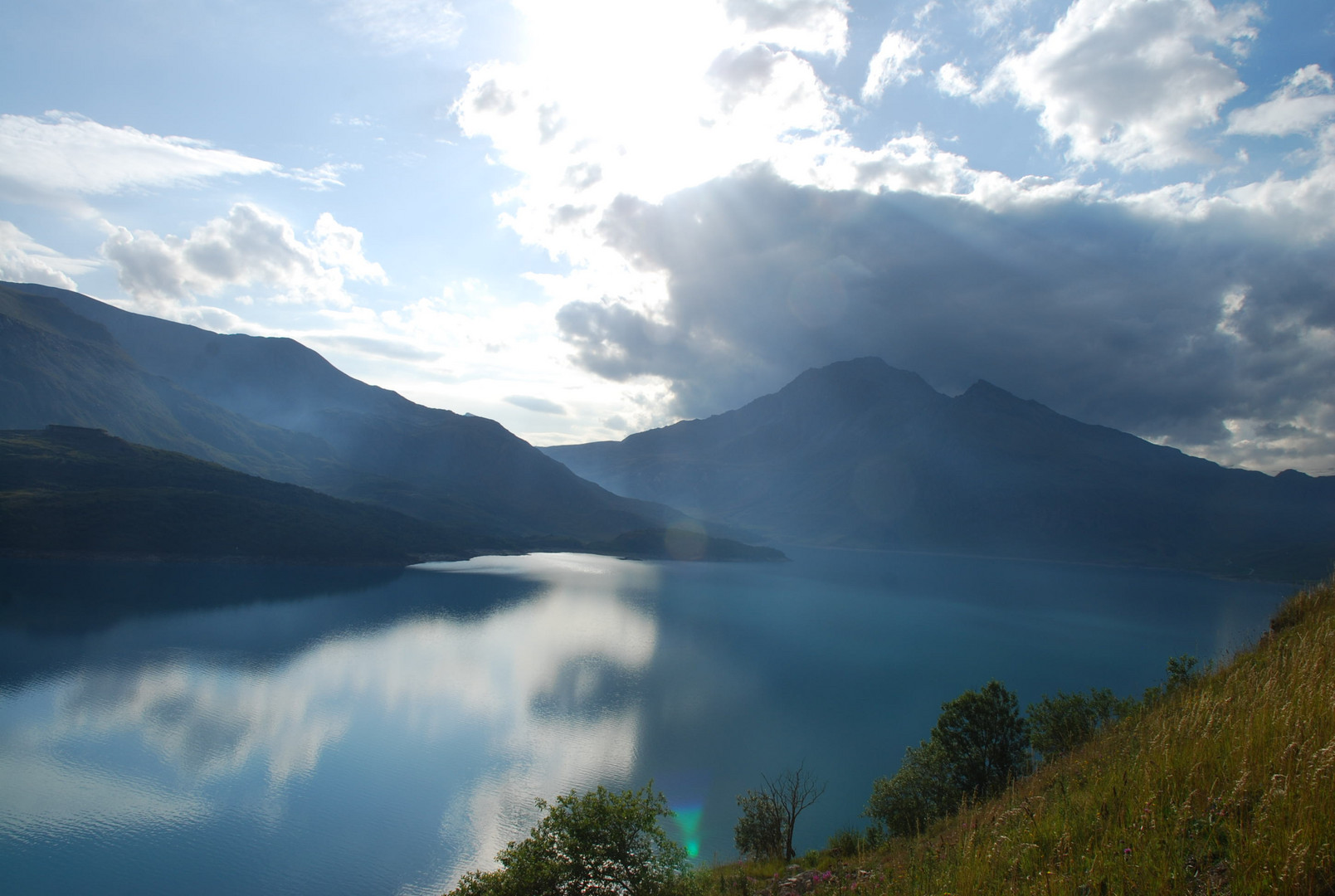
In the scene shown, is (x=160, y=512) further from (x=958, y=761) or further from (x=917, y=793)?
(x=958, y=761)

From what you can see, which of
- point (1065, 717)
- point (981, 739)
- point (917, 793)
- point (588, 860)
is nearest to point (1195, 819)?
point (588, 860)

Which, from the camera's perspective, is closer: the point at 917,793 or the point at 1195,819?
the point at 1195,819

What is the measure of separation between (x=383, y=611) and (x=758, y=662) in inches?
2515

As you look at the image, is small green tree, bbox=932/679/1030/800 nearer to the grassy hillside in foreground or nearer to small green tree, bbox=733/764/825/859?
small green tree, bbox=733/764/825/859

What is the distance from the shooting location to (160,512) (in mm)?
146000

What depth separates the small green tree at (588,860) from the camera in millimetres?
17844

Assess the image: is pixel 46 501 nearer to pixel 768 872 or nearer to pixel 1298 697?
pixel 768 872

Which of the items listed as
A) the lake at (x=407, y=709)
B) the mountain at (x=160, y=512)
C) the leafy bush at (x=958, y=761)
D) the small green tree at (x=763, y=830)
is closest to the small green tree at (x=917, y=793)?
the leafy bush at (x=958, y=761)

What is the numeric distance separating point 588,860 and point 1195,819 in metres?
16.4

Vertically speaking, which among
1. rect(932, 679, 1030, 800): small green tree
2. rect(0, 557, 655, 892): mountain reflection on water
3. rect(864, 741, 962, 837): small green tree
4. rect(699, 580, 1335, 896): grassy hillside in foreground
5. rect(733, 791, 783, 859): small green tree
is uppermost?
rect(699, 580, 1335, 896): grassy hillside in foreground

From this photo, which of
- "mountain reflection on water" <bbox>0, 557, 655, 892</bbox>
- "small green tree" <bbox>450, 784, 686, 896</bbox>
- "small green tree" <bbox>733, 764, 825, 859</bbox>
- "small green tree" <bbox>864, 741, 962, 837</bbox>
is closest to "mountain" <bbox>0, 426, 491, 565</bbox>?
"mountain reflection on water" <bbox>0, 557, 655, 892</bbox>

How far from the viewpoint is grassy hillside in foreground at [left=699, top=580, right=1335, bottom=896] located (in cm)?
510

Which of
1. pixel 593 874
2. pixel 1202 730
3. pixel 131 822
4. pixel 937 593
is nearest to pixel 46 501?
pixel 131 822

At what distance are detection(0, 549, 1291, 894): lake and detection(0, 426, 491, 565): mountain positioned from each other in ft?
39.1
